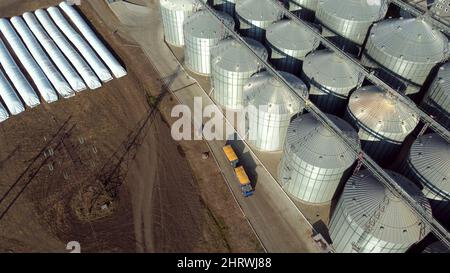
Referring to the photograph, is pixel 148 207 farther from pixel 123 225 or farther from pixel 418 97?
pixel 418 97

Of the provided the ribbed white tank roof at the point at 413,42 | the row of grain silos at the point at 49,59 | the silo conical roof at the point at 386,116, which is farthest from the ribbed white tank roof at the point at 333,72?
the row of grain silos at the point at 49,59

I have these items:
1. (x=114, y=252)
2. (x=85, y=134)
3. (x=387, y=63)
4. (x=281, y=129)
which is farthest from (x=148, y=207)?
(x=387, y=63)

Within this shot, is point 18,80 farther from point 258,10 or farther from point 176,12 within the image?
point 258,10

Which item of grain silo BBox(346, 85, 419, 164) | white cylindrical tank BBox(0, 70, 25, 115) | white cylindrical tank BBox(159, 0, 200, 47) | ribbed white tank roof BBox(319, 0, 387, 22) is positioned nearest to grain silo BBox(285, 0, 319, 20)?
ribbed white tank roof BBox(319, 0, 387, 22)

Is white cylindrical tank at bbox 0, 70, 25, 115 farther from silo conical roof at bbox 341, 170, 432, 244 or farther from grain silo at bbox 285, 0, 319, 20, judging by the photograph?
silo conical roof at bbox 341, 170, 432, 244

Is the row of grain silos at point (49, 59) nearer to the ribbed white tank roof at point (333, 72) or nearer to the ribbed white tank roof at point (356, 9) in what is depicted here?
the ribbed white tank roof at point (333, 72)

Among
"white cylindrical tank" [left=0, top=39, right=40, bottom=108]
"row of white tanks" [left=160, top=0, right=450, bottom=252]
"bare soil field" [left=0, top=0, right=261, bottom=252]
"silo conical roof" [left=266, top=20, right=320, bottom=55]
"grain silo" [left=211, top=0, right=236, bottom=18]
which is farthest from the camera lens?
"grain silo" [left=211, top=0, right=236, bottom=18]
